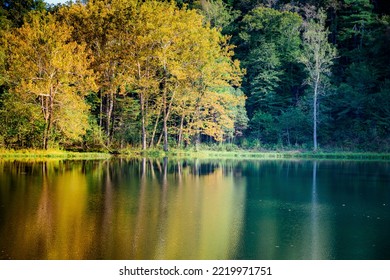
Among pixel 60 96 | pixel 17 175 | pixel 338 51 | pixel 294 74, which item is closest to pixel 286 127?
pixel 294 74

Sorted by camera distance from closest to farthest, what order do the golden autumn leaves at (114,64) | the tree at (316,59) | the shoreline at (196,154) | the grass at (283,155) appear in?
the shoreline at (196,154) → the golden autumn leaves at (114,64) → the grass at (283,155) → the tree at (316,59)

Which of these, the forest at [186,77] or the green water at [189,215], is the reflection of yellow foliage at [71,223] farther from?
Result: the forest at [186,77]

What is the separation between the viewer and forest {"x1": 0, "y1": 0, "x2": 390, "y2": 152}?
35812mm

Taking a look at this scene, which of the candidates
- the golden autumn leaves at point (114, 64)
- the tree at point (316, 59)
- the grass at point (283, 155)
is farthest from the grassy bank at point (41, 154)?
the tree at point (316, 59)

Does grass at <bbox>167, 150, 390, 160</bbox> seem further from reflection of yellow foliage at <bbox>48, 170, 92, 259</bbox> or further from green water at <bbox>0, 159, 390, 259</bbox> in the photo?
reflection of yellow foliage at <bbox>48, 170, 92, 259</bbox>

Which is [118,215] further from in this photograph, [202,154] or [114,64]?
[202,154]

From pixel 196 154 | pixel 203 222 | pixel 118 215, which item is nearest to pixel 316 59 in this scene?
pixel 196 154

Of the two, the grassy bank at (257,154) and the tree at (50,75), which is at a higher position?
the tree at (50,75)

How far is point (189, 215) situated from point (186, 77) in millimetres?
25756

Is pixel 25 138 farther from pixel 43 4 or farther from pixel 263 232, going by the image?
pixel 263 232

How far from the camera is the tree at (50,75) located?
35031mm

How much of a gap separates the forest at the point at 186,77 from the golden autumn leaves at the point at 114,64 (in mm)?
94

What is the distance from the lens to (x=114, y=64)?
39094 millimetres

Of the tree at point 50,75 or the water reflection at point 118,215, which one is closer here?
the water reflection at point 118,215
